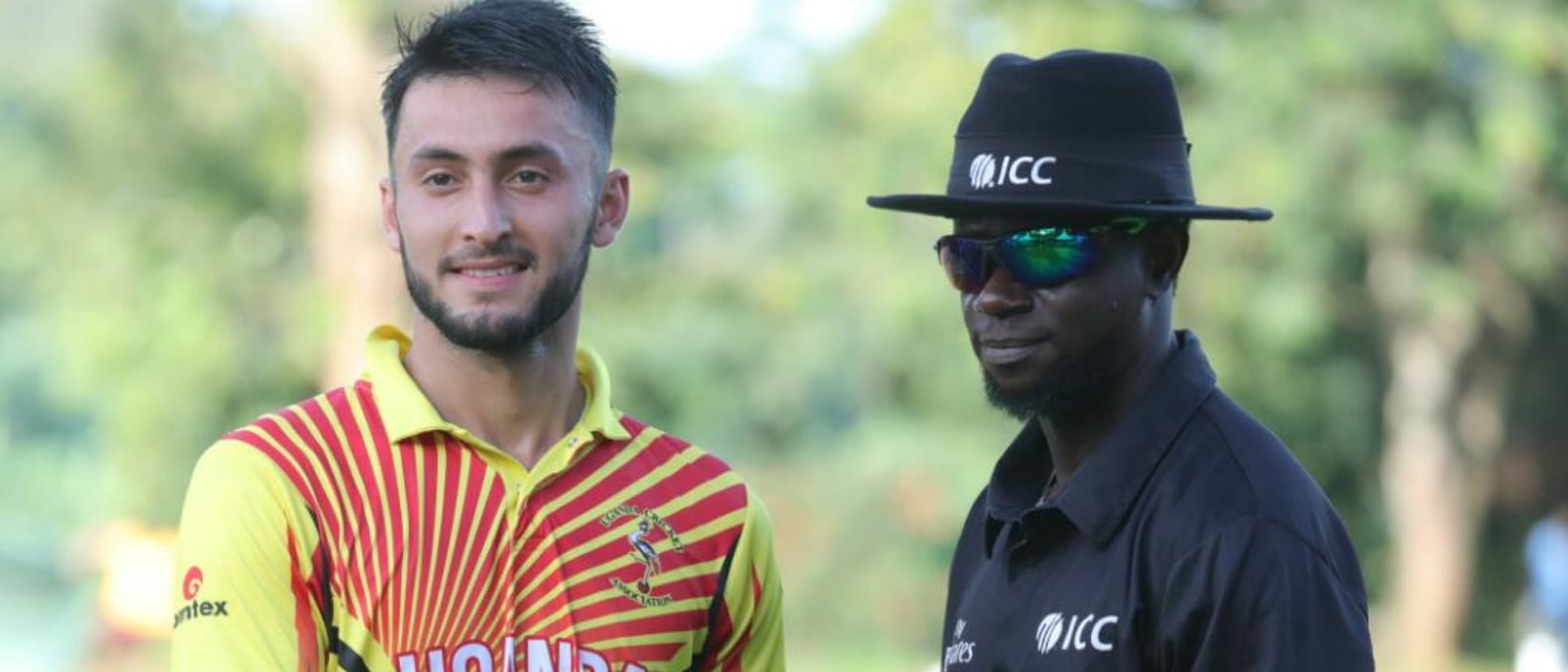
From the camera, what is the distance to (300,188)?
93.8 ft

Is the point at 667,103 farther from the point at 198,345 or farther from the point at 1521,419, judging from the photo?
the point at 1521,419

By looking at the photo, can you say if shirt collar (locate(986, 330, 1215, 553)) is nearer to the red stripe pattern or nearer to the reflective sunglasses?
the reflective sunglasses

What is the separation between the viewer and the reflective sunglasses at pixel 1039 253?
14.0 feet

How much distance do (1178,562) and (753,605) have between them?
0.90 metres

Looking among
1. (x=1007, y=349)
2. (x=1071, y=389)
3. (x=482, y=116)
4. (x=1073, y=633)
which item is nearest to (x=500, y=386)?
(x=482, y=116)

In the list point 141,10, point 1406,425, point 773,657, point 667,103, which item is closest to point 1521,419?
point 1406,425

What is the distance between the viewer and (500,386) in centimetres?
443

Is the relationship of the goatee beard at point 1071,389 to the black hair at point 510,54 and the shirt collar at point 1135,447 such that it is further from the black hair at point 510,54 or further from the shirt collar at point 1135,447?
the black hair at point 510,54

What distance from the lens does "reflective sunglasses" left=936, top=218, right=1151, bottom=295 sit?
4.27 metres

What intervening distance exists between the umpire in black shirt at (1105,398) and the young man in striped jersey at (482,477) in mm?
534

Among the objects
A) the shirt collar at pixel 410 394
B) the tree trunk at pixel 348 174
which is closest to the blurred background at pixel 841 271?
the tree trunk at pixel 348 174

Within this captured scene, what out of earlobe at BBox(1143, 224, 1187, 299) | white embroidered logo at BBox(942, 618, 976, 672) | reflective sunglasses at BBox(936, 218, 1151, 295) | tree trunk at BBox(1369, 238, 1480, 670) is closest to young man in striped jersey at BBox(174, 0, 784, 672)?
white embroidered logo at BBox(942, 618, 976, 672)

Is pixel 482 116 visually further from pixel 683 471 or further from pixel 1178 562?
pixel 1178 562

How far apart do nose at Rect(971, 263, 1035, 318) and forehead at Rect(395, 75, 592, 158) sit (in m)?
0.75
